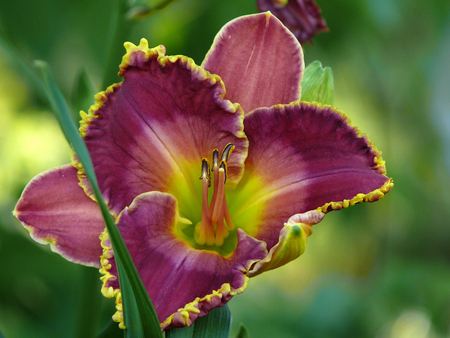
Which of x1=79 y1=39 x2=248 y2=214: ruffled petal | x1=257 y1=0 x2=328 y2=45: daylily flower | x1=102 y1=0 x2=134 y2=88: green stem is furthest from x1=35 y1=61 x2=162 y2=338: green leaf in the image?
x1=257 y1=0 x2=328 y2=45: daylily flower

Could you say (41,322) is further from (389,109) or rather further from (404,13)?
(404,13)

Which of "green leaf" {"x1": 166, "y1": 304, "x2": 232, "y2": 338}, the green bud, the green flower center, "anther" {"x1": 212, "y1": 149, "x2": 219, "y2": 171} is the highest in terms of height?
the green bud

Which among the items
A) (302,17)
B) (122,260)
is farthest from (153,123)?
(302,17)

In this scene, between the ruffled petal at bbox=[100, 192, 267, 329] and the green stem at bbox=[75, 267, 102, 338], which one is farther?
the green stem at bbox=[75, 267, 102, 338]

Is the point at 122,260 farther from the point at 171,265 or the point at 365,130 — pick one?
the point at 365,130

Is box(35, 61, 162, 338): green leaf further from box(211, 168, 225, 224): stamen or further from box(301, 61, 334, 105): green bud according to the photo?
box(301, 61, 334, 105): green bud
